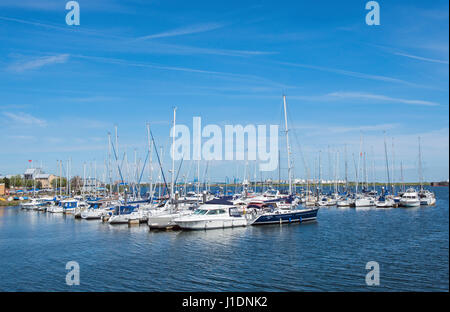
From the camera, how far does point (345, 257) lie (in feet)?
102

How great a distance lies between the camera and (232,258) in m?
31.4

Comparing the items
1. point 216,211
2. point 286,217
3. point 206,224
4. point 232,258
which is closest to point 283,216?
point 286,217

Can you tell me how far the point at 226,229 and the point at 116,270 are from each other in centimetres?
2102

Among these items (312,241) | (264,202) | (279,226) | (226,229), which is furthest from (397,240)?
(264,202)

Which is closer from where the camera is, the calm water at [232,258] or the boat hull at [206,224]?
the calm water at [232,258]

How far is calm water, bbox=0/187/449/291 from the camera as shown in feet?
79.2

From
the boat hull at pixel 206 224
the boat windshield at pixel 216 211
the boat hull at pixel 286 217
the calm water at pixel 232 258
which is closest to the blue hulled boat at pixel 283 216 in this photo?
the boat hull at pixel 286 217

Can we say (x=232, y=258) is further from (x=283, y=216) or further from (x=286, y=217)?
(x=286, y=217)

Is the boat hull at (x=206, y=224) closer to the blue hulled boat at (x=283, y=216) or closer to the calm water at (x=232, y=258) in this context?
the calm water at (x=232, y=258)

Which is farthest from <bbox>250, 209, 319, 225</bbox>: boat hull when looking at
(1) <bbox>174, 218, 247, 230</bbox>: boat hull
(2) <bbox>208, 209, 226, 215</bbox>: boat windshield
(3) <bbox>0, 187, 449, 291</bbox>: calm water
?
(2) <bbox>208, 209, 226, 215</bbox>: boat windshield

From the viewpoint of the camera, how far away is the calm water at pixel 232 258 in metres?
24.1

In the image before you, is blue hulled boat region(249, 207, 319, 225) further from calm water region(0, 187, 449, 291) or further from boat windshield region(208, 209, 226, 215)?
boat windshield region(208, 209, 226, 215)

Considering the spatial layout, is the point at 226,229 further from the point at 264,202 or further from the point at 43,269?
the point at 43,269
